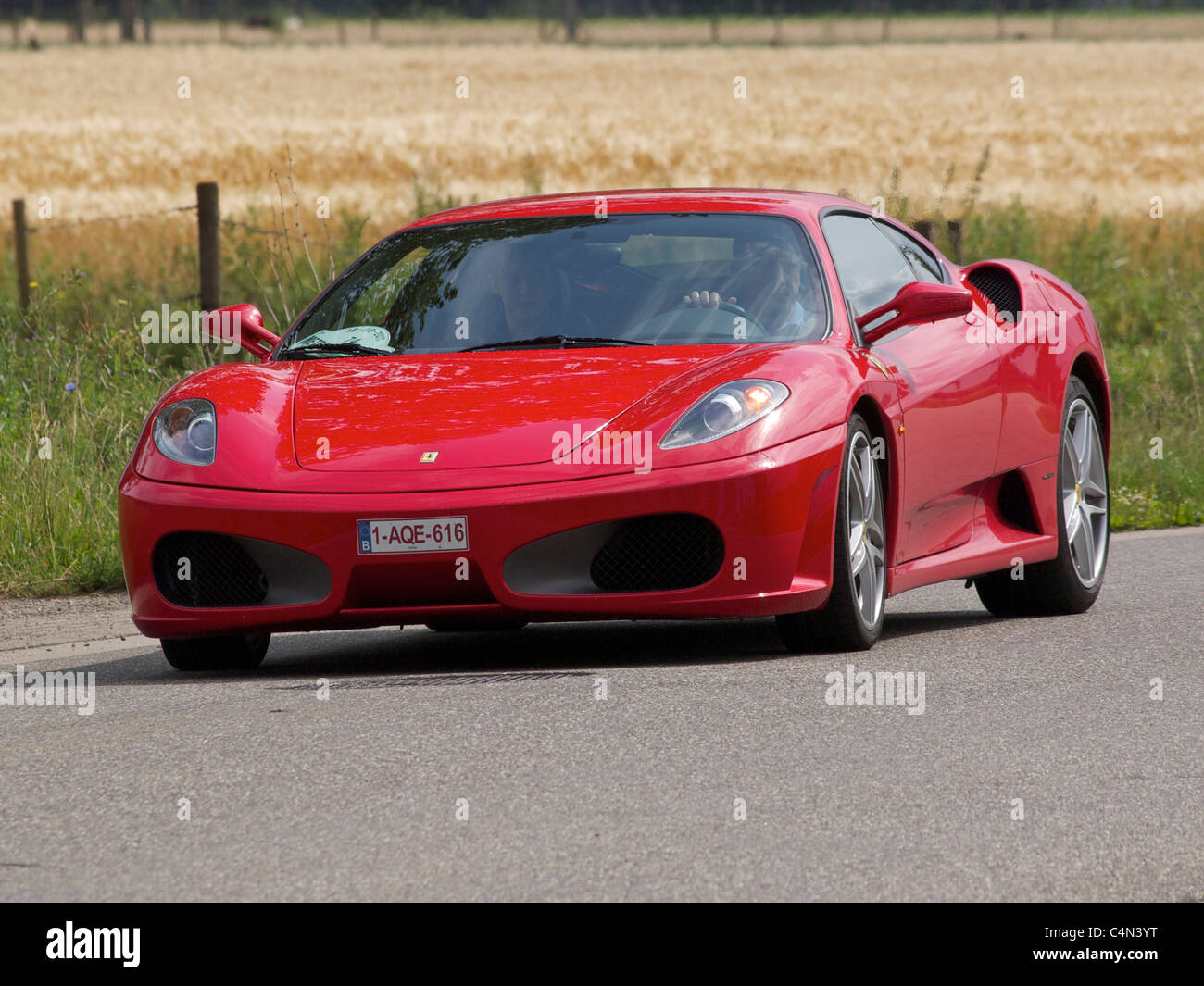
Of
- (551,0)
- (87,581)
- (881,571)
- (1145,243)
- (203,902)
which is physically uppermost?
(203,902)

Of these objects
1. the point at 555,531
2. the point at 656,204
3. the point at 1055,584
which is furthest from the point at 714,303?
the point at 1055,584

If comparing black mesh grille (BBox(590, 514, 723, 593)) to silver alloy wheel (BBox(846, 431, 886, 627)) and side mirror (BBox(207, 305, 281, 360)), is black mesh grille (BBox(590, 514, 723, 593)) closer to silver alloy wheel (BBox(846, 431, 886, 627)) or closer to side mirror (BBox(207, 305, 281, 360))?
silver alloy wheel (BBox(846, 431, 886, 627))

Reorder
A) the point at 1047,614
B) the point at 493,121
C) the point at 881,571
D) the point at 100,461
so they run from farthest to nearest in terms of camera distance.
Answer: the point at 493,121 → the point at 100,461 → the point at 1047,614 → the point at 881,571

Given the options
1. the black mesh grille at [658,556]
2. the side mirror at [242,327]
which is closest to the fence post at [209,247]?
the side mirror at [242,327]

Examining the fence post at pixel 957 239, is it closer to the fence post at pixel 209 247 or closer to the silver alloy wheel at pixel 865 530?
the fence post at pixel 209 247

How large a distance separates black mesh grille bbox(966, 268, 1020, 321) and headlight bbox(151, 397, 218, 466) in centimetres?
315

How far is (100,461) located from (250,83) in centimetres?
5062

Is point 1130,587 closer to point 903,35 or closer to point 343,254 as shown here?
point 343,254

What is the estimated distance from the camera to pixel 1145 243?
2244 centimetres

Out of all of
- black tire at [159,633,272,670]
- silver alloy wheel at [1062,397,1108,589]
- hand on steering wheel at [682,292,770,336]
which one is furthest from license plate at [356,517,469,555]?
silver alloy wheel at [1062,397,1108,589]

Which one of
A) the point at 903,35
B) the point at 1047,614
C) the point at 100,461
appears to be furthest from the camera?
the point at 903,35

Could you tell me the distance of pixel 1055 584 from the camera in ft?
25.5

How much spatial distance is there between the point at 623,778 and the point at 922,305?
8.17ft
